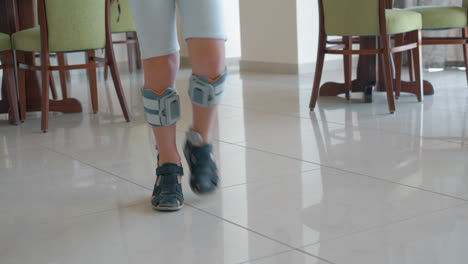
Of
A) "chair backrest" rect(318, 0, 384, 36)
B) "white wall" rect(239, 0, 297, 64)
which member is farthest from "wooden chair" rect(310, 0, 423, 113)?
"white wall" rect(239, 0, 297, 64)

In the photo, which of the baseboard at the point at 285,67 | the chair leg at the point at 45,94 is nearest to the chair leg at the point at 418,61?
the baseboard at the point at 285,67

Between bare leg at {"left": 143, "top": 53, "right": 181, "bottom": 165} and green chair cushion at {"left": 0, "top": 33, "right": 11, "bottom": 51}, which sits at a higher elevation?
green chair cushion at {"left": 0, "top": 33, "right": 11, "bottom": 51}

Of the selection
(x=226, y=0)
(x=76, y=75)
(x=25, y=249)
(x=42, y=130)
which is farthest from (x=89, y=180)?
(x=226, y=0)

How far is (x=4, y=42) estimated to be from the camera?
10.4 ft

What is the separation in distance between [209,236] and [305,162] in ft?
2.51

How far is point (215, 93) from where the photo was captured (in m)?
1.68

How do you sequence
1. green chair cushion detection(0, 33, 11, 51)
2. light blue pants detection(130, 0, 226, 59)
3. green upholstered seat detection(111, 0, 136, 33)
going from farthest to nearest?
green upholstered seat detection(111, 0, 136, 33), green chair cushion detection(0, 33, 11, 51), light blue pants detection(130, 0, 226, 59)

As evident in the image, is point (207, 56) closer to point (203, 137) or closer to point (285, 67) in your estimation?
point (203, 137)

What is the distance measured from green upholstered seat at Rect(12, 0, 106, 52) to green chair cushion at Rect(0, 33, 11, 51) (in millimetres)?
47

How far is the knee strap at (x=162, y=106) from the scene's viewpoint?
1.69 meters

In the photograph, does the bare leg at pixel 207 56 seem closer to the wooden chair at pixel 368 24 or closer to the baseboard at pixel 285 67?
the wooden chair at pixel 368 24

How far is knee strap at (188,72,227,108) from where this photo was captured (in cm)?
167

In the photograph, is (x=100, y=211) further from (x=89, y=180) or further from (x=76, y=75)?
Answer: (x=76, y=75)

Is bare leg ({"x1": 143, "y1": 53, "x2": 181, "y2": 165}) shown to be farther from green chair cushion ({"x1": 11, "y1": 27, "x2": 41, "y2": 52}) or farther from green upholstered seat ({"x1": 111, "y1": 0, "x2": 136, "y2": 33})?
green upholstered seat ({"x1": 111, "y1": 0, "x2": 136, "y2": 33})
